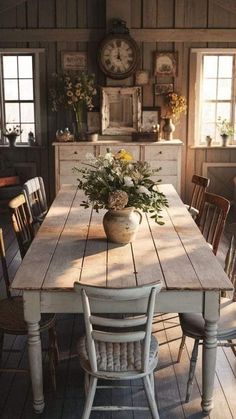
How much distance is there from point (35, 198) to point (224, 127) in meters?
4.02

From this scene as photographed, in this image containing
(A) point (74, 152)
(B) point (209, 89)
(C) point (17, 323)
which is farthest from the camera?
(B) point (209, 89)

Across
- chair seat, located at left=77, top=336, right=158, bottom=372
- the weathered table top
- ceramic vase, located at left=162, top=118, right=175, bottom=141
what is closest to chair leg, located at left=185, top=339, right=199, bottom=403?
chair seat, located at left=77, top=336, right=158, bottom=372

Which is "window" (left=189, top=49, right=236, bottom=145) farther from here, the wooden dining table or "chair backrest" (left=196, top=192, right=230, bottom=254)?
the wooden dining table

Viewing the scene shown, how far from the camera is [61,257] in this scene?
3.14m

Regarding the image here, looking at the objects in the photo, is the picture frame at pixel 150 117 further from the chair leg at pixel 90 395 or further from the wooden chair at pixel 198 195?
the chair leg at pixel 90 395

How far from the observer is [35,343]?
9.30ft

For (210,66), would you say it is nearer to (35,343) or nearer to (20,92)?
(20,92)

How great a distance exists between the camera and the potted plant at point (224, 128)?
7879 mm

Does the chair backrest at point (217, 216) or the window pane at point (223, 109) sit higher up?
the window pane at point (223, 109)

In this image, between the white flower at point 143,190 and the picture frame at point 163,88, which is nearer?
the white flower at point 143,190

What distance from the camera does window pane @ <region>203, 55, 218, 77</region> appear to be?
782 cm

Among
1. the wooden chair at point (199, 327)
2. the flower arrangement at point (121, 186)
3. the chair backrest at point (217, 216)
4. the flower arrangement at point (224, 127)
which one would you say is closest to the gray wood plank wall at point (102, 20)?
the flower arrangement at point (224, 127)

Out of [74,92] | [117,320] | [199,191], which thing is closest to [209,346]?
[117,320]

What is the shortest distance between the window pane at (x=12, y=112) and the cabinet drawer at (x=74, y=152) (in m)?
1.17
